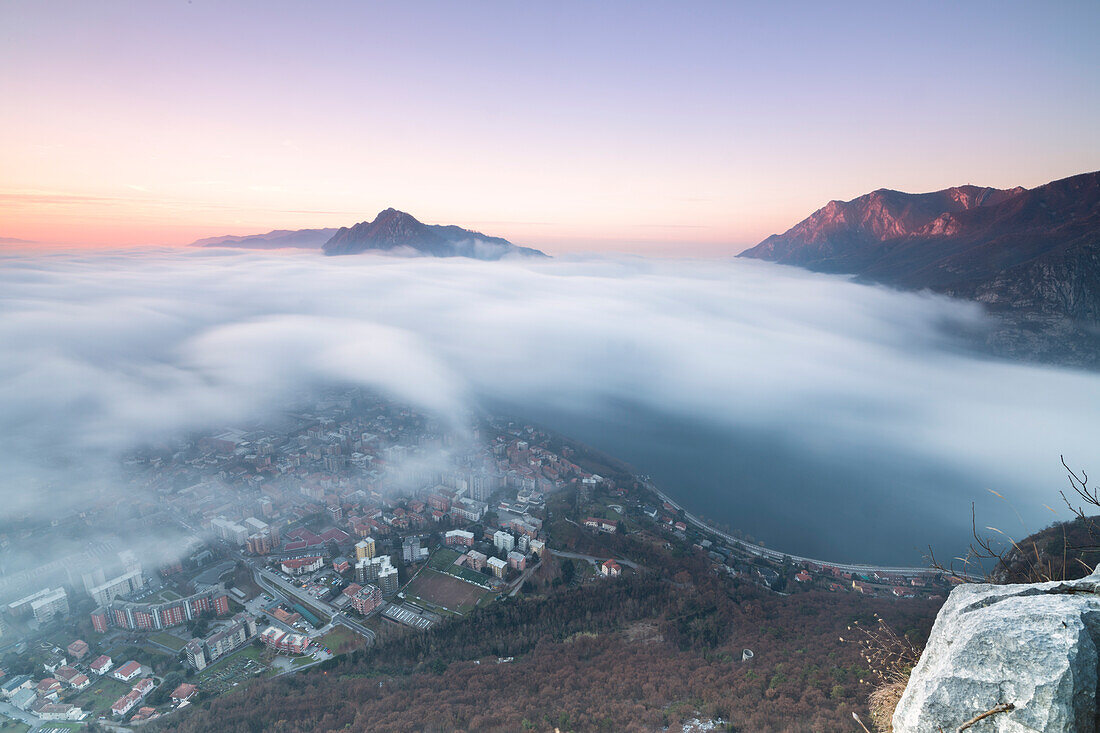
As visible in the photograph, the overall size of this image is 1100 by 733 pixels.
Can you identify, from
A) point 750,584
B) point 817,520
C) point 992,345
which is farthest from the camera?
point 992,345

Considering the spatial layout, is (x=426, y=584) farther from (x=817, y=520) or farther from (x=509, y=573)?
(x=817, y=520)

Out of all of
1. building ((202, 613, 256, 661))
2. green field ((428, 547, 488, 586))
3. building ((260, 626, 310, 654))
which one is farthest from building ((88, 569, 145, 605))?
green field ((428, 547, 488, 586))

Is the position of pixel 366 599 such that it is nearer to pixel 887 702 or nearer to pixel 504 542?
pixel 504 542

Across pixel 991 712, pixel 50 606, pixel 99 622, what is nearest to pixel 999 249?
pixel 991 712

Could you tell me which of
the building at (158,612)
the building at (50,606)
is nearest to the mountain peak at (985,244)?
the building at (158,612)

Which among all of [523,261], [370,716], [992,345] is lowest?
[370,716]

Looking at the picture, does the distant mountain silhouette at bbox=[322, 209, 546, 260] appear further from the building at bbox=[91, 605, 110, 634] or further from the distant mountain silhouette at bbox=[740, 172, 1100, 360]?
the building at bbox=[91, 605, 110, 634]

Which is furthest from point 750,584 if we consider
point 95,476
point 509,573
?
point 95,476
